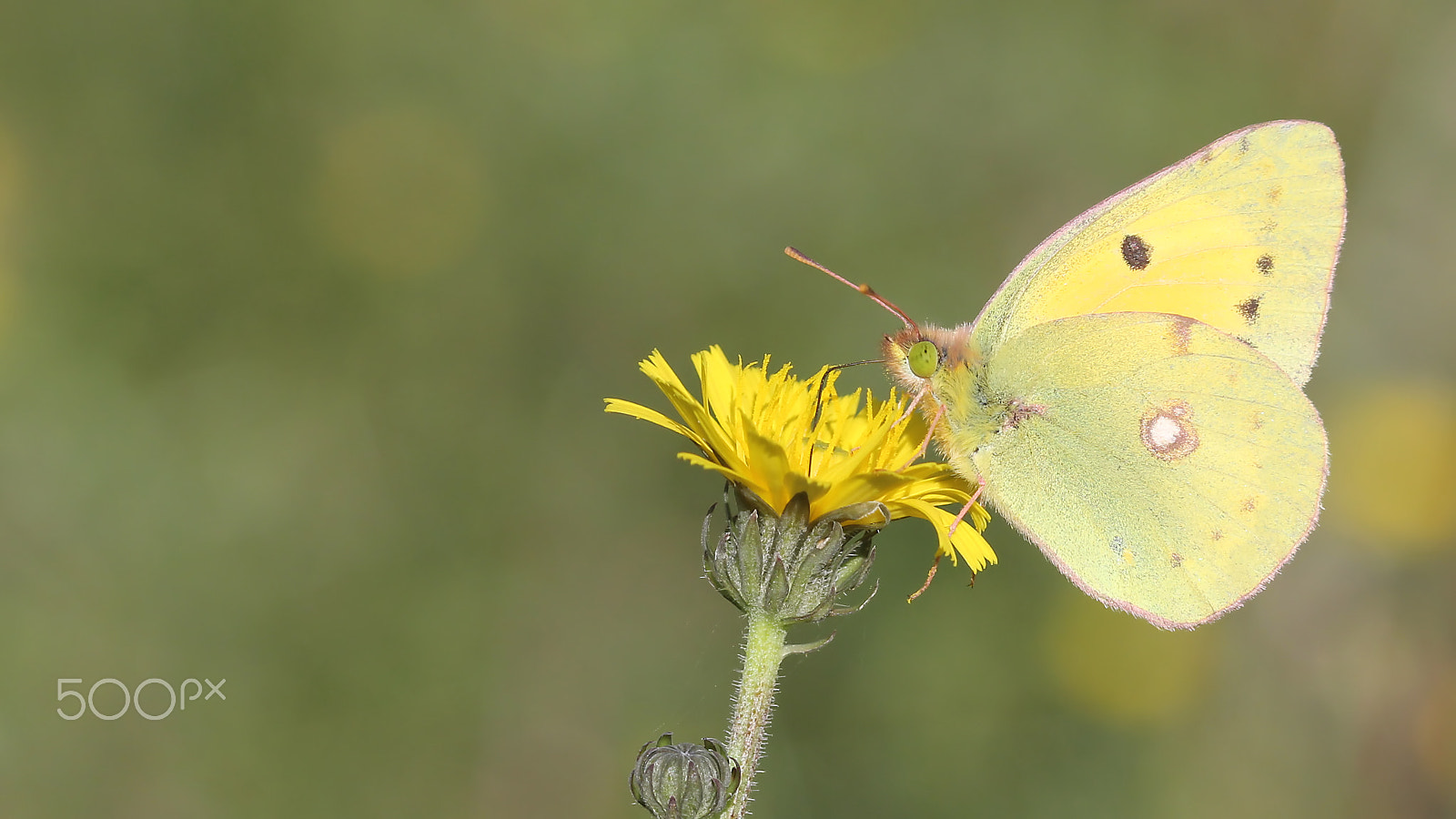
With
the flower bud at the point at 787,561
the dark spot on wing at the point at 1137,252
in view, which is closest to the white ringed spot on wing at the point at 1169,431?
the dark spot on wing at the point at 1137,252

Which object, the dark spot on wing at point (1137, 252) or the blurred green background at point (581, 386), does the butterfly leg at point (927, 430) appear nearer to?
the dark spot on wing at point (1137, 252)

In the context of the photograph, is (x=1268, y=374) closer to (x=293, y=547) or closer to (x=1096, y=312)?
(x=1096, y=312)

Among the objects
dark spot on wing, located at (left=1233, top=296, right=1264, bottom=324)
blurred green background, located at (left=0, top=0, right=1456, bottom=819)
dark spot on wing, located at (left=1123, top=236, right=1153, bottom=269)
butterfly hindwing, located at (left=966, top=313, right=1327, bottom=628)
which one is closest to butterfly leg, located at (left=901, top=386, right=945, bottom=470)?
butterfly hindwing, located at (left=966, top=313, right=1327, bottom=628)

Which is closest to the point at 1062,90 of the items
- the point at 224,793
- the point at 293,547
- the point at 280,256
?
the point at 280,256

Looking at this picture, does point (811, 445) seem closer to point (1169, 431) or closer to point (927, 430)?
point (927, 430)

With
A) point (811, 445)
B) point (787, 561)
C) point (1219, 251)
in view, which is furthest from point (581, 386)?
point (1219, 251)

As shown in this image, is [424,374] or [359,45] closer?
[424,374]
